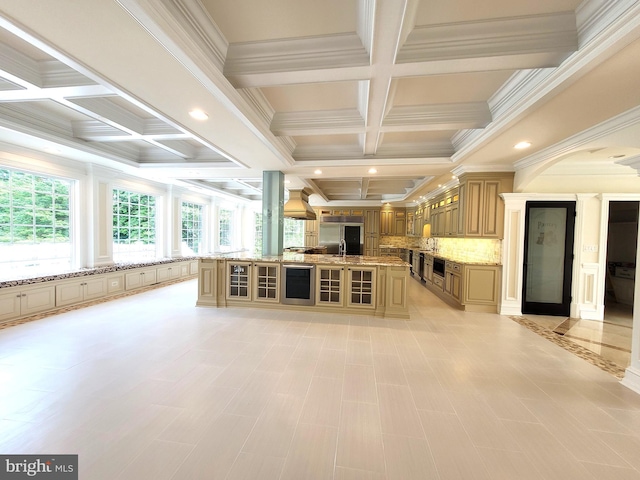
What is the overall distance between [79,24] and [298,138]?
2950 millimetres

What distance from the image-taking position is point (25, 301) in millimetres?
3891

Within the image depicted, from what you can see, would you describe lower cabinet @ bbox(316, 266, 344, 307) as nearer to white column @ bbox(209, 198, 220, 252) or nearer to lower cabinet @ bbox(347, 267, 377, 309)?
lower cabinet @ bbox(347, 267, 377, 309)

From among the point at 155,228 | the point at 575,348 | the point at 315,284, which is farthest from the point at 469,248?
the point at 155,228

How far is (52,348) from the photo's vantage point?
2.91 m

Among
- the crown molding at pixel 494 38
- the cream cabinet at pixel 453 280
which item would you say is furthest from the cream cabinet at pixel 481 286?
the crown molding at pixel 494 38

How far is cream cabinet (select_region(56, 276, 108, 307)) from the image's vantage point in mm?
4368

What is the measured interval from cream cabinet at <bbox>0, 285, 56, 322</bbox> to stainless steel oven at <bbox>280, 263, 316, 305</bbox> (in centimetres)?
384

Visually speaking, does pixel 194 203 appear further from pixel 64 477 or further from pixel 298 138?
pixel 64 477

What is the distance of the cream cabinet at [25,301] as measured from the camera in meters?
3.67

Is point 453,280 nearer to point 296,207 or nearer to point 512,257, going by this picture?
→ point 512,257

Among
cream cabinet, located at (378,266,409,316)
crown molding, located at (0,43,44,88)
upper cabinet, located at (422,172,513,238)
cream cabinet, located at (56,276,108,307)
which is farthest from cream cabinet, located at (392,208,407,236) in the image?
crown molding, located at (0,43,44,88)

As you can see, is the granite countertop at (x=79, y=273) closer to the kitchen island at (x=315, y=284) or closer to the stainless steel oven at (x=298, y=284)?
the kitchen island at (x=315, y=284)

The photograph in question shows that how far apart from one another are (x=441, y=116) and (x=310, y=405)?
3.53 metres

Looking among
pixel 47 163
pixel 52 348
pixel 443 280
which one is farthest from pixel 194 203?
pixel 443 280
